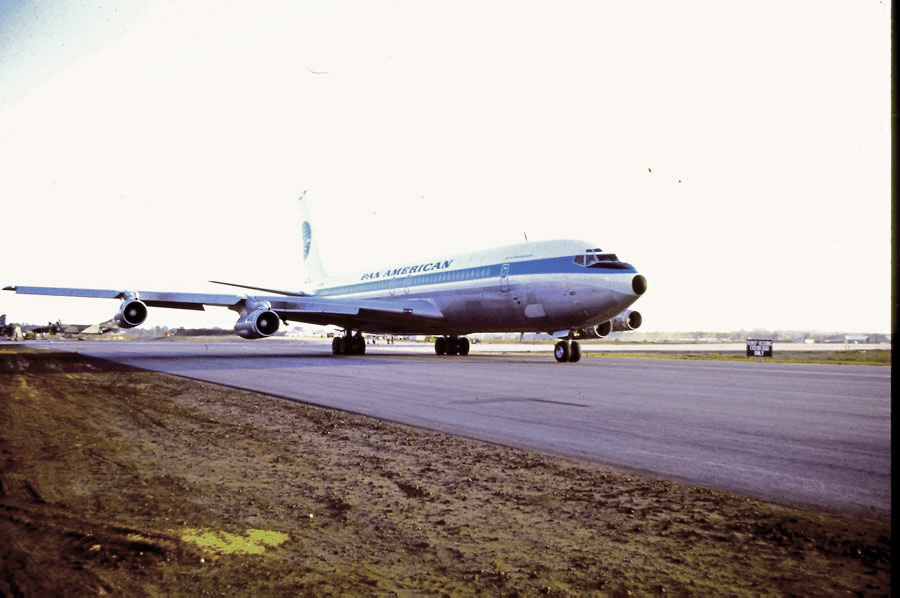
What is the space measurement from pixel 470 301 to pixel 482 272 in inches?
53.1

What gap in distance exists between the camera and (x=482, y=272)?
2500cm

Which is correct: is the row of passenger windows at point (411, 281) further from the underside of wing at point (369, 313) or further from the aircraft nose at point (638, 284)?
the aircraft nose at point (638, 284)

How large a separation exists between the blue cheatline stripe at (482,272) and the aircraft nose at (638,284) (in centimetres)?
38

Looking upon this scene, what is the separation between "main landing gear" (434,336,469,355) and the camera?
3131cm

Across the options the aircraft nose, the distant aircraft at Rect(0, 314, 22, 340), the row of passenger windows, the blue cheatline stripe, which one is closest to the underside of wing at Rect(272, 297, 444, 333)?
the row of passenger windows

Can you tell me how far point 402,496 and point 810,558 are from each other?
8.30 feet

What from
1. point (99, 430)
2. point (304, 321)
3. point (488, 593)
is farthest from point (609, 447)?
point (304, 321)

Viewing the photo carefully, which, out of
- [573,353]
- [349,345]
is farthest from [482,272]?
[349,345]

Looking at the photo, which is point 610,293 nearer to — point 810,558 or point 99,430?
point 99,430

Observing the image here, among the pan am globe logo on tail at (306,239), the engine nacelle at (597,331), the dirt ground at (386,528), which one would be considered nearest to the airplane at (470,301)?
the engine nacelle at (597,331)

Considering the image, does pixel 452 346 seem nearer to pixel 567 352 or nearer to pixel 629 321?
pixel 567 352

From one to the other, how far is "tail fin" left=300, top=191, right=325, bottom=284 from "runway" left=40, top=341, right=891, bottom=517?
2409 cm

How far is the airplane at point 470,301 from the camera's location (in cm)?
2100

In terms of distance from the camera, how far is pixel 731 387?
13320 mm
